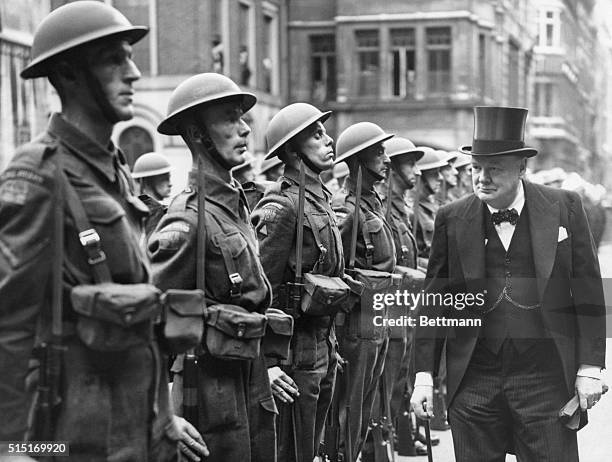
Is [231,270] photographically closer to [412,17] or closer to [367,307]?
[367,307]

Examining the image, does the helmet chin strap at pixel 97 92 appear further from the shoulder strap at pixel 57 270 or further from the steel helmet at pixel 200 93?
the steel helmet at pixel 200 93

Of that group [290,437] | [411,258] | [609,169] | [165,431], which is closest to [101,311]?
[165,431]

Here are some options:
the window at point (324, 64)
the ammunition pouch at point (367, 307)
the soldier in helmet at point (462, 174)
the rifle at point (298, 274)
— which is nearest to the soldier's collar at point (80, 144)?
the rifle at point (298, 274)

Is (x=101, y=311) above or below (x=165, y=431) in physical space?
above

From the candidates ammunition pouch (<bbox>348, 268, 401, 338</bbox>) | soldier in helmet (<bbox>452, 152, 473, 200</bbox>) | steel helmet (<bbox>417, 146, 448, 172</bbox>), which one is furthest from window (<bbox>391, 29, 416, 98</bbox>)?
ammunition pouch (<bbox>348, 268, 401, 338</bbox>)

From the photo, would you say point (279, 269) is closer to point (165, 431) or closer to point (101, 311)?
point (165, 431)

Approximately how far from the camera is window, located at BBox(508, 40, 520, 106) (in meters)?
50.6

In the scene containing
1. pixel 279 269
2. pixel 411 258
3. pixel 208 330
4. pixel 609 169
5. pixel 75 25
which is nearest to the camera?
pixel 75 25

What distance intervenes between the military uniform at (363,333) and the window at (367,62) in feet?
110

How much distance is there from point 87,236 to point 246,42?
33.4 m

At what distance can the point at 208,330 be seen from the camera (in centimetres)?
Answer: 541

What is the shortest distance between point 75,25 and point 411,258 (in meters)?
7.12

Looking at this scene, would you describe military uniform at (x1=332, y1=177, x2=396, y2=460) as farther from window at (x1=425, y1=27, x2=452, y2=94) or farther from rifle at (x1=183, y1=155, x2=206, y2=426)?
window at (x1=425, y1=27, x2=452, y2=94)

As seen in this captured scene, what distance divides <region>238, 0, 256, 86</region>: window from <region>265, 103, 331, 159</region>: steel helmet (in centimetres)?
2793
